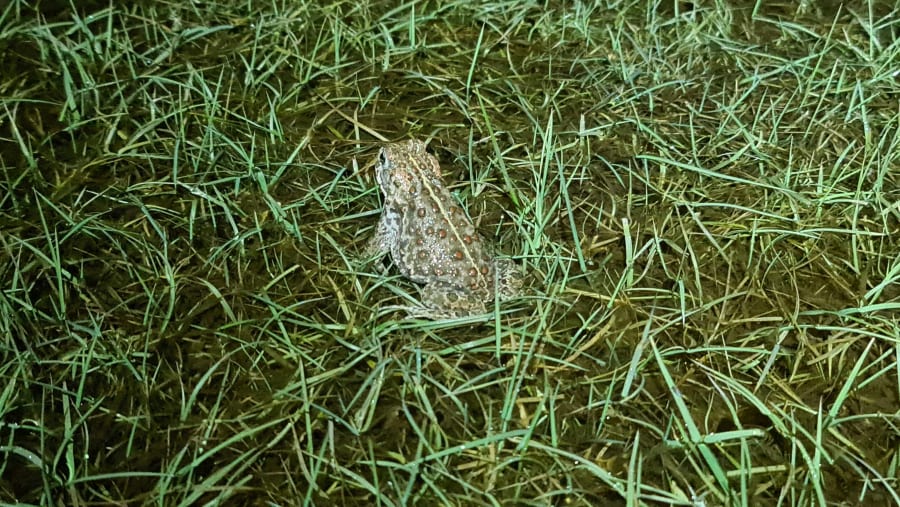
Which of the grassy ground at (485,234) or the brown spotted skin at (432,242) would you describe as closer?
the grassy ground at (485,234)

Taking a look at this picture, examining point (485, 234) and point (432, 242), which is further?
point (485, 234)

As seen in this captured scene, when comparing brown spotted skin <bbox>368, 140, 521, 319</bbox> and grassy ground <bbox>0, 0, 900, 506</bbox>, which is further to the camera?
brown spotted skin <bbox>368, 140, 521, 319</bbox>

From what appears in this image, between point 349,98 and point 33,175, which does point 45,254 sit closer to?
point 33,175

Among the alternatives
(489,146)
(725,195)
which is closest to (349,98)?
(489,146)

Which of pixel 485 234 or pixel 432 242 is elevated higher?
pixel 432 242
